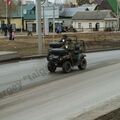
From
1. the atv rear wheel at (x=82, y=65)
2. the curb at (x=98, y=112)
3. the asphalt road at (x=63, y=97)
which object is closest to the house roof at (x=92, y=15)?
the atv rear wheel at (x=82, y=65)

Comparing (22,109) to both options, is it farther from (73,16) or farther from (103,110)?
(73,16)

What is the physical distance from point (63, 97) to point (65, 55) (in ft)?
23.4

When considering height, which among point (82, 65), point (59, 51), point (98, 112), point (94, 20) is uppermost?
point (59, 51)

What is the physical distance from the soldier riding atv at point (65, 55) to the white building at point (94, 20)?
102 m

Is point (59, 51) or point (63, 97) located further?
point (59, 51)

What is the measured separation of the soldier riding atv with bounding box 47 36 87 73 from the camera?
21.3m

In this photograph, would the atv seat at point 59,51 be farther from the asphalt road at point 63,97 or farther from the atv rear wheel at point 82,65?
the atv rear wheel at point 82,65

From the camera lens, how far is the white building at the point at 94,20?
124750mm

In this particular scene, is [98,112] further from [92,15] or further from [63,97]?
[92,15]

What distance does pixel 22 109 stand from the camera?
12.4 metres

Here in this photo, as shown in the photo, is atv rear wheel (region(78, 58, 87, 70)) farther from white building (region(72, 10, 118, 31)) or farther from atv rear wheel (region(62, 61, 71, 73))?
white building (region(72, 10, 118, 31))

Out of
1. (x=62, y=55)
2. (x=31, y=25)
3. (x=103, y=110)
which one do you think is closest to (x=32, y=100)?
(x=103, y=110)

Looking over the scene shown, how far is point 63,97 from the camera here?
14.4 m

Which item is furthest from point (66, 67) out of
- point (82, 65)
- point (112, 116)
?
point (112, 116)
